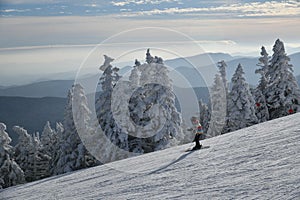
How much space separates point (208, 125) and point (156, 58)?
1338cm

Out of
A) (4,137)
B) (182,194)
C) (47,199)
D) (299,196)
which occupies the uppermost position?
(299,196)

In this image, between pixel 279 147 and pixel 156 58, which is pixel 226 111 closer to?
pixel 156 58

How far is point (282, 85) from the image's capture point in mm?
39031

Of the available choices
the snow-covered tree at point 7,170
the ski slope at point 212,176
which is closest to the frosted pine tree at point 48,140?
the snow-covered tree at point 7,170

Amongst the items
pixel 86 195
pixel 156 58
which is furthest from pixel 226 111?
pixel 86 195

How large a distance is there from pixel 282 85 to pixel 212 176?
30.4m

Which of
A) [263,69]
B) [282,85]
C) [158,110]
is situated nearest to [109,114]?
[158,110]

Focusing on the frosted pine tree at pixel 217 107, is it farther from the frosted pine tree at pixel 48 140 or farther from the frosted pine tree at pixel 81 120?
the frosted pine tree at pixel 48 140

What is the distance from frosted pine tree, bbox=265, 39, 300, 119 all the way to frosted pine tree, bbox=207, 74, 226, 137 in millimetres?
4754

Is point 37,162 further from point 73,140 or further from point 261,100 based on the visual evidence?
point 261,100

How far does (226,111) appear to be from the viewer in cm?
4103

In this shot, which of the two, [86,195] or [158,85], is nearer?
[86,195]

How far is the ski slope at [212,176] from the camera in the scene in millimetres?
9000

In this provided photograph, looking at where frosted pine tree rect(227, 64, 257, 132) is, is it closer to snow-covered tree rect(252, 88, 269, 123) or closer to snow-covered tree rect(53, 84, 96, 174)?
snow-covered tree rect(252, 88, 269, 123)
